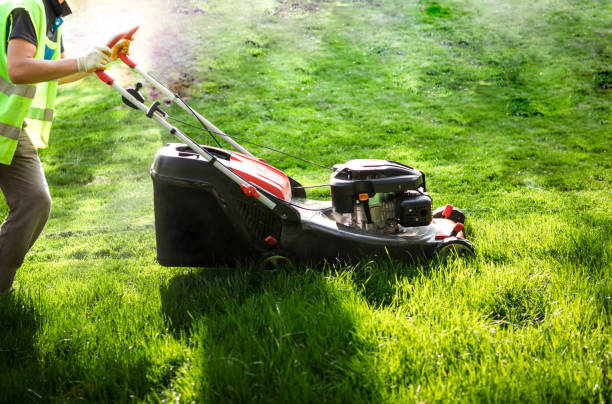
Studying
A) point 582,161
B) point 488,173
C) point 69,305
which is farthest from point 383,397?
point 582,161

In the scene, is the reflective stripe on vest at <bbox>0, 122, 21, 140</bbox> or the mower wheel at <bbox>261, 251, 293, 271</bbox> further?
the mower wheel at <bbox>261, 251, 293, 271</bbox>

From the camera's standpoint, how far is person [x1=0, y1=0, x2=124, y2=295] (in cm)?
244

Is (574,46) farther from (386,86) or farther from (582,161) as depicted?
(582,161)

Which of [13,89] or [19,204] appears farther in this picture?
[19,204]

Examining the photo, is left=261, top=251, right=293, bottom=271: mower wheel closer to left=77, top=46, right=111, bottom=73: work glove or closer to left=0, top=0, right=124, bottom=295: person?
left=0, top=0, right=124, bottom=295: person

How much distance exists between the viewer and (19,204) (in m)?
2.68

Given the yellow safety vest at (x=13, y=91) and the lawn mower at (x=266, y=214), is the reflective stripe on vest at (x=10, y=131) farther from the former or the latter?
the lawn mower at (x=266, y=214)

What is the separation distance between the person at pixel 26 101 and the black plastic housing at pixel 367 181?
136cm

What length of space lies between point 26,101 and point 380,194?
6.22ft

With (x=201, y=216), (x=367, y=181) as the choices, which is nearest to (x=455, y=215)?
(x=367, y=181)

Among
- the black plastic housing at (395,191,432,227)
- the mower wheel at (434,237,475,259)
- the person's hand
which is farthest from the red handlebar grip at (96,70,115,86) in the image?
the mower wheel at (434,237,475,259)

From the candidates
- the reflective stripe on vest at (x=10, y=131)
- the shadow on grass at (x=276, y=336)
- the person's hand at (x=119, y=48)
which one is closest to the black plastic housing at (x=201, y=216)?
the shadow on grass at (x=276, y=336)

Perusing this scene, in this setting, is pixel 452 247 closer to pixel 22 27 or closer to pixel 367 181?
pixel 367 181

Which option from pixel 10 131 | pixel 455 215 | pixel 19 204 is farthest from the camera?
pixel 455 215
